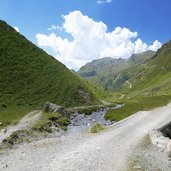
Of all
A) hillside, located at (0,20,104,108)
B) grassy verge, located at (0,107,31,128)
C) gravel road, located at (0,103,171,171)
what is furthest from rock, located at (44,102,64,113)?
gravel road, located at (0,103,171,171)

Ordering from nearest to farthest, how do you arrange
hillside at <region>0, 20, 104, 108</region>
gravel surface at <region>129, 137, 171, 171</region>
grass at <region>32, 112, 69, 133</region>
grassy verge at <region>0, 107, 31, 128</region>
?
gravel surface at <region>129, 137, 171, 171</region>, grass at <region>32, 112, 69, 133</region>, grassy verge at <region>0, 107, 31, 128</region>, hillside at <region>0, 20, 104, 108</region>

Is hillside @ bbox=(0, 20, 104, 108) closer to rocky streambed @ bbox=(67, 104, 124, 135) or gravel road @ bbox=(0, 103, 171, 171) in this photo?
rocky streambed @ bbox=(67, 104, 124, 135)

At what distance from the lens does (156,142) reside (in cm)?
3534

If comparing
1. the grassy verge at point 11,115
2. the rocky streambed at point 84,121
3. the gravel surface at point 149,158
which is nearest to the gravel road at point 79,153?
the gravel surface at point 149,158

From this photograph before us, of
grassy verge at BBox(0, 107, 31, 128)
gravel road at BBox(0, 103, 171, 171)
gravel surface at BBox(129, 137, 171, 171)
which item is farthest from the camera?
grassy verge at BBox(0, 107, 31, 128)

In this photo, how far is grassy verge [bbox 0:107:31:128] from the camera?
60.4 metres

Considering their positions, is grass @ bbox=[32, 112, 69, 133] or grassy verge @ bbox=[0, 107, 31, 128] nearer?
grass @ bbox=[32, 112, 69, 133]

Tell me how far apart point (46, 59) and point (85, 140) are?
9288 cm

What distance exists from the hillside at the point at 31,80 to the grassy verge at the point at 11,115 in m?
3.63

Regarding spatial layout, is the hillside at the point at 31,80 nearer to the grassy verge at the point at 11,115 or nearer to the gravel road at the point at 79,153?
the grassy verge at the point at 11,115

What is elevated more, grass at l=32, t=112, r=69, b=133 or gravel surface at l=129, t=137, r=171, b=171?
grass at l=32, t=112, r=69, b=133

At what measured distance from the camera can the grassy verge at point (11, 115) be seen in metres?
60.4

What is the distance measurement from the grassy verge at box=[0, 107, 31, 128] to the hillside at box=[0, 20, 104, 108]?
3.63 m

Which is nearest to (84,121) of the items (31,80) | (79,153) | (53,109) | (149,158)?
(53,109)
